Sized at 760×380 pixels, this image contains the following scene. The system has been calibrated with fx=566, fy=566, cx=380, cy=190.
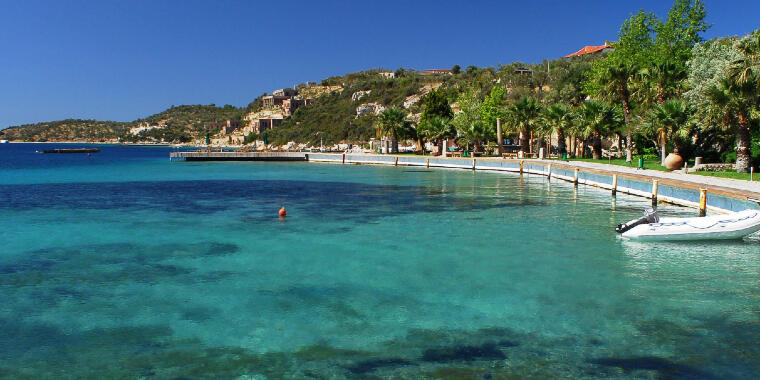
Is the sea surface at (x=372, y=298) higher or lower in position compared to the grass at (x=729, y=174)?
lower

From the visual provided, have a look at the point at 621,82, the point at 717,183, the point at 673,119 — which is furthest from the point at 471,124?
the point at 717,183

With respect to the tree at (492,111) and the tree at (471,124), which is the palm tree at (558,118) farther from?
the tree at (471,124)

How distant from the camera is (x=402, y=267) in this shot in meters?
16.9

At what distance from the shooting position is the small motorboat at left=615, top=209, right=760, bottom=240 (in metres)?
19.9

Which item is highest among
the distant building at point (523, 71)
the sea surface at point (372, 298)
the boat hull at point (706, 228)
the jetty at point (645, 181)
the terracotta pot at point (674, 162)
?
the distant building at point (523, 71)

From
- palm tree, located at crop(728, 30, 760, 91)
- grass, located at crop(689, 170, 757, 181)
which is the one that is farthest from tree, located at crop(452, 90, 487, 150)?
palm tree, located at crop(728, 30, 760, 91)

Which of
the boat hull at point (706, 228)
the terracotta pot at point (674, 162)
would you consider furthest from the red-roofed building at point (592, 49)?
the boat hull at point (706, 228)

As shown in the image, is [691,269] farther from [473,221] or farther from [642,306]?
[473,221]

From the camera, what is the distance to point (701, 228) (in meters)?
20.1

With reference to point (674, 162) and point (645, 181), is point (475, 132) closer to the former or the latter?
point (674, 162)

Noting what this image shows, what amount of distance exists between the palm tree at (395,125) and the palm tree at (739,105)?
53182 mm

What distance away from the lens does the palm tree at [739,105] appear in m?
33.5

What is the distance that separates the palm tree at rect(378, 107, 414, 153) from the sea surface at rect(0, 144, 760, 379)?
58794 mm

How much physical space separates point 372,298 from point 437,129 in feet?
219
